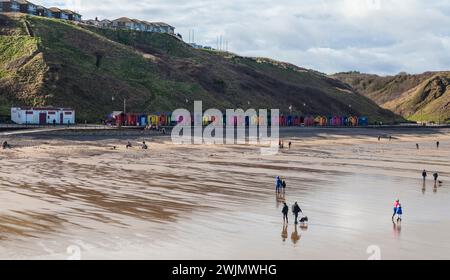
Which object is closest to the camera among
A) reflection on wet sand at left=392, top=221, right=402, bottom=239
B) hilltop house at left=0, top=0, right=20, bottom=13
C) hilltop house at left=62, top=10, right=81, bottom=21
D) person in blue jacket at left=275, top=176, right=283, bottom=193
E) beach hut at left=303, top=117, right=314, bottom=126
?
reflection on wet sand at left=392, top=221, right=402, bottom=239

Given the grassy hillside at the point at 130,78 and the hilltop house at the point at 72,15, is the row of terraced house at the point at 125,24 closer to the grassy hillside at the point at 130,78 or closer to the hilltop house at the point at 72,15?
the hilltop house at the point at 72,15

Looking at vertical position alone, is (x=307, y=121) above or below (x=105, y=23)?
below

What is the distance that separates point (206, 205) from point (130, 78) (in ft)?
294

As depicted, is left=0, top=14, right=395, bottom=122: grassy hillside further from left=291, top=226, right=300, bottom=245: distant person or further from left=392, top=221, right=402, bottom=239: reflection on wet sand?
left=392, top=221, right=402, bottom=239: reflection on wet sand

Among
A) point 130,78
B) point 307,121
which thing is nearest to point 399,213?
point 307,121

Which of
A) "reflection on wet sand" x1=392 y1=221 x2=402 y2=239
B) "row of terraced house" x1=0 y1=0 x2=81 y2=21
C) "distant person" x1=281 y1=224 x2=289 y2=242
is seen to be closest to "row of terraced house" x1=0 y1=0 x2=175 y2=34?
"row of terraced house" x1=0 y1=0 x2=81 y2=21

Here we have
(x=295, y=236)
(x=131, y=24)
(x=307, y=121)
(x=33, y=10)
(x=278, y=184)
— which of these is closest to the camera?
(x=295, y=236)

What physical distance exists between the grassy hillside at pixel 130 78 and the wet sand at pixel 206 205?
3519 cm

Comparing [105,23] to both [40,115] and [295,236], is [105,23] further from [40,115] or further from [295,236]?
[295,236]

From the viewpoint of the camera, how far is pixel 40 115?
80812 mm

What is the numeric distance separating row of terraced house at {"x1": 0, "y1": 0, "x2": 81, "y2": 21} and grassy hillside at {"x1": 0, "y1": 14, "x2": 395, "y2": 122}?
17164 millimetres

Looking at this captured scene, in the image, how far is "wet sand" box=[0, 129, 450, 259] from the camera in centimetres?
2233
